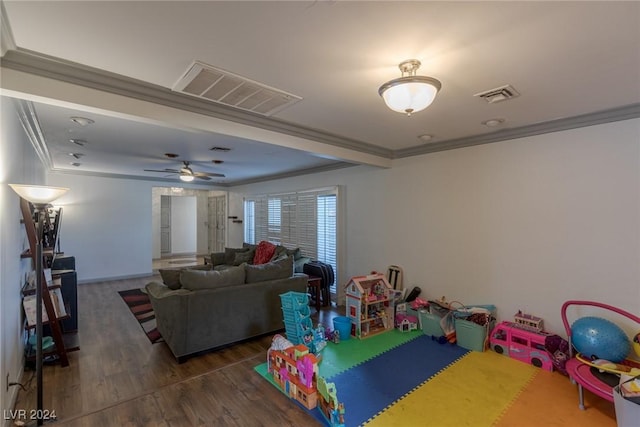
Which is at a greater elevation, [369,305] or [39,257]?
[39,257]

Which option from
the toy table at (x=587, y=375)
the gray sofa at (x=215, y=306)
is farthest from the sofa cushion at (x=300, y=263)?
the toy table at (x=587, y=375)

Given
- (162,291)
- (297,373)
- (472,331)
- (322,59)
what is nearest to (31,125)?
(162,291)

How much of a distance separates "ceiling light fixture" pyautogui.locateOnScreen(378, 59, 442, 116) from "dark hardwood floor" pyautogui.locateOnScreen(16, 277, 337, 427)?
7.88 feet

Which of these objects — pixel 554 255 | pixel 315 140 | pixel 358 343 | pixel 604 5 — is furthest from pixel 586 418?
pixel 315 140

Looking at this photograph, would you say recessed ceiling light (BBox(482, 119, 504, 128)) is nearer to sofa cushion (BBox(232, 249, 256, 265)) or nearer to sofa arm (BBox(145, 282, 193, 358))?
sofa arm (BBox(145, 282, 193, 358))

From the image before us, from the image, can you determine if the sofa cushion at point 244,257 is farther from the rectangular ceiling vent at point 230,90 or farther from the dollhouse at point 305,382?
the rectangular ceiling vent at point 230,90

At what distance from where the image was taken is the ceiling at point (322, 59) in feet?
4.76

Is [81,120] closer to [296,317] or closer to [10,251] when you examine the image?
[10,251]

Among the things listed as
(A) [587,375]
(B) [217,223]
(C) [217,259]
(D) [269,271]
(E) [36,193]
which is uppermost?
(E) [36,193]

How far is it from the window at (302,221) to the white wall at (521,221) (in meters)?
0.90

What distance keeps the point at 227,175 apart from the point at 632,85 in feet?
22.2

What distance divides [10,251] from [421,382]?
3736mm

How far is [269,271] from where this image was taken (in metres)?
3.92

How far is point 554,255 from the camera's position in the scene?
3123mm
